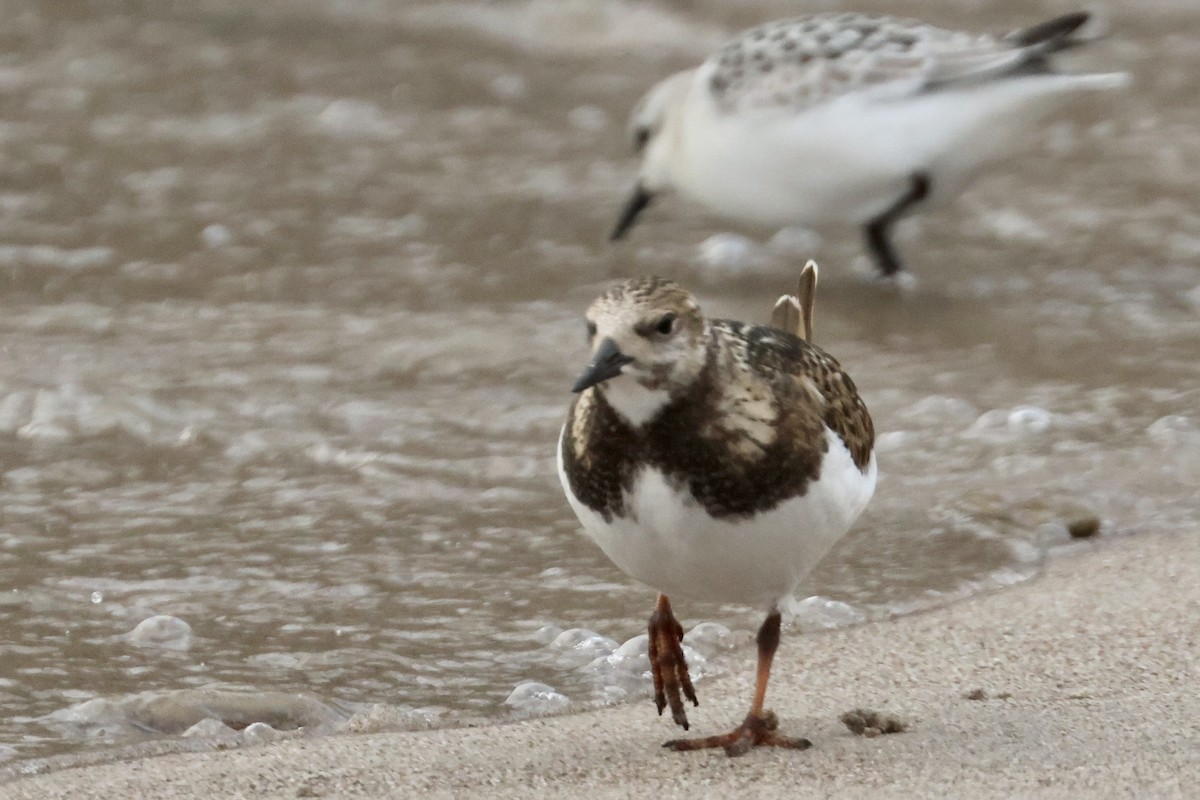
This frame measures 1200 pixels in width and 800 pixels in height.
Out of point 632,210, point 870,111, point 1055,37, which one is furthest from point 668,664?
point 632,210

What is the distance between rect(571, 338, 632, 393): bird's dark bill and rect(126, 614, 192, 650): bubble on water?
52.7 inches

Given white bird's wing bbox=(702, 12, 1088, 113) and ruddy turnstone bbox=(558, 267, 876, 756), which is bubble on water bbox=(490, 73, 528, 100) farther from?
ruddy turnstone bbox=(558, 267, 876, 756)

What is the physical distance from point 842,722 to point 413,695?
81cm

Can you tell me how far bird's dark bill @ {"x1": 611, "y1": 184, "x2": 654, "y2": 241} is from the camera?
6602mm

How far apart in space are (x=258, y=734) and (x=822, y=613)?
1.18 m

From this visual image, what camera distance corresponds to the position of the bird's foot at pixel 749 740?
2.96m

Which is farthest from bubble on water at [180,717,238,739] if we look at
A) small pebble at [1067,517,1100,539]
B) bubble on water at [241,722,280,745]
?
small pebble at [1067,517,1100,539]

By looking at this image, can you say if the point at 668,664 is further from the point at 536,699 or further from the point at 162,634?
the point at 162,634

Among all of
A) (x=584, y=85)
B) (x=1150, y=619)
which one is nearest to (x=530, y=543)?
(x=1150, y=619)

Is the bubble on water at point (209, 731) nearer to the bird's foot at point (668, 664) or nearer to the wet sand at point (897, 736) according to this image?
the wet sand at point (897, 736)

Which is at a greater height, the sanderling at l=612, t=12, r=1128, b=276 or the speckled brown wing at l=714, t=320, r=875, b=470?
the speckled brown wing at l=714, t=320, r=875, b=470

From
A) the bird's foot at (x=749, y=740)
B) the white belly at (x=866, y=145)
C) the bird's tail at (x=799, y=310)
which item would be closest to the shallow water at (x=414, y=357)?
the white belly at (x=866, y=145)

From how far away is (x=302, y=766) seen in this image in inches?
116

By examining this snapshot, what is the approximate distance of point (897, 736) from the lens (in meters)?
3.00
